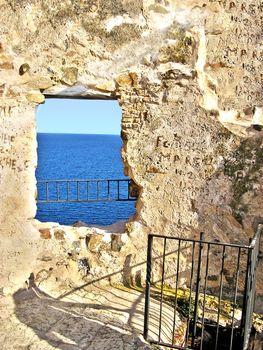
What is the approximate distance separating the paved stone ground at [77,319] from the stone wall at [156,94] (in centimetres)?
56

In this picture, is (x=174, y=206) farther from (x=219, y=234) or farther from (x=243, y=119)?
(x=243, y=119)

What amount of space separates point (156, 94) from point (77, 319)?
9.13 feet

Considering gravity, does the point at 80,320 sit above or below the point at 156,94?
below

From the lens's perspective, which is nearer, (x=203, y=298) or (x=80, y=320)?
(x=80, y=320)

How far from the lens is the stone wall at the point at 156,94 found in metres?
5.06

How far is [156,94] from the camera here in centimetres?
514

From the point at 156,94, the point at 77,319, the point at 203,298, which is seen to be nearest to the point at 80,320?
the point at 77,319

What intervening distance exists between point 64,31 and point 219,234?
A: 314 centimetres

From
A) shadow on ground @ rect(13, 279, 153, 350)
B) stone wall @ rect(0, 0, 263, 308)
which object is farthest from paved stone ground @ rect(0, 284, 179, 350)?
stone wall @ rect(0, 0, 263, 308)

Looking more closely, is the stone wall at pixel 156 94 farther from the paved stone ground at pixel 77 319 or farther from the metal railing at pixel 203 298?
the paved stone ground at pixel 77 319

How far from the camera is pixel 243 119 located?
5.26 meters

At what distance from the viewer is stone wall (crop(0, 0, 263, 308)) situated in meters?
5.06

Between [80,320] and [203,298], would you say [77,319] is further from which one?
[203,298]

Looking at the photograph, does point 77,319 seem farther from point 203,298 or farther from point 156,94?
point 156,94
